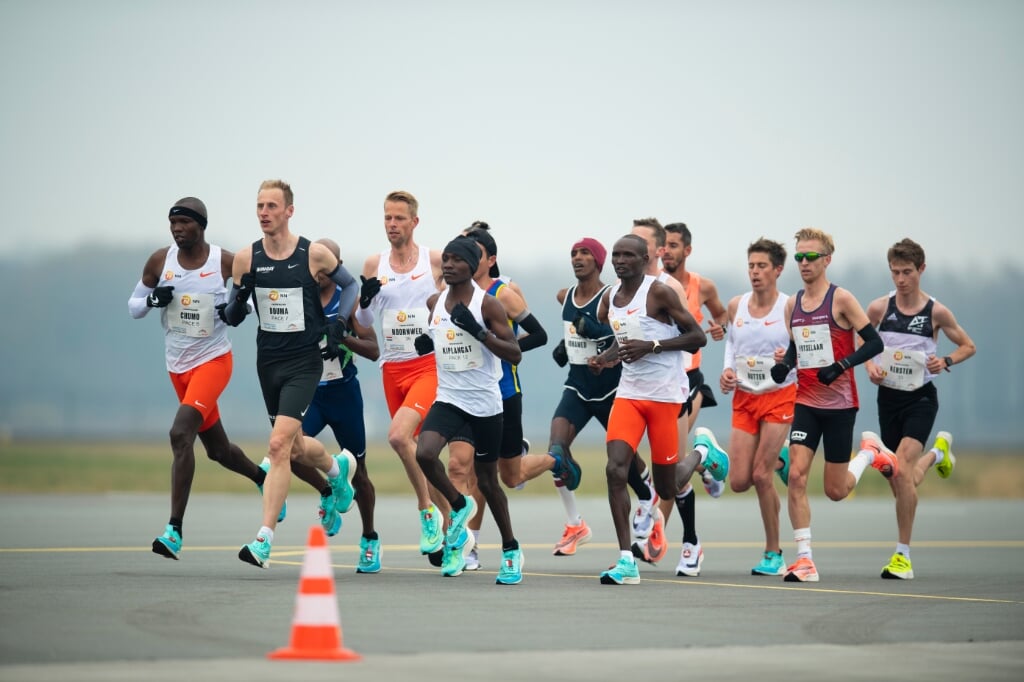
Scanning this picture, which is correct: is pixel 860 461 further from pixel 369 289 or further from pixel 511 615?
pixel 511 615

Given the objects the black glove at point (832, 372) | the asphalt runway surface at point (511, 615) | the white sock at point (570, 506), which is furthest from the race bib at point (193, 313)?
the black glove at point (832, 372)

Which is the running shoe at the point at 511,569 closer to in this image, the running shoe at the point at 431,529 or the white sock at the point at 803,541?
the running shoe at the point at 431,529

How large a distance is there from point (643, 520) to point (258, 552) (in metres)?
3.74

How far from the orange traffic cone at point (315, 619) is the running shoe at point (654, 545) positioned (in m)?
6.45

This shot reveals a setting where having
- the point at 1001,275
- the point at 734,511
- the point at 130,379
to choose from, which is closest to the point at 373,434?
the point at 130,379

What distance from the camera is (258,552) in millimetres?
11727

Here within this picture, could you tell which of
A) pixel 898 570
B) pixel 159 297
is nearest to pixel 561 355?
pixel 898 570

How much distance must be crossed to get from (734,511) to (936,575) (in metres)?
13.4

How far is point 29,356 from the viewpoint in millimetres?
176500

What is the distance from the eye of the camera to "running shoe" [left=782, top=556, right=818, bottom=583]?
43.0ft

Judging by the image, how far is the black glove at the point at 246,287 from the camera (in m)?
12.7

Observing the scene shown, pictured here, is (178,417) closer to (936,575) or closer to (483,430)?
(483,430)

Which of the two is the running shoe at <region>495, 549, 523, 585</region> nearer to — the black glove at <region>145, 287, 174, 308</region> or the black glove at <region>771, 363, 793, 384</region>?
the black glove at <region>771, 363, 793, 384</region>

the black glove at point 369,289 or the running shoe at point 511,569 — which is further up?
the black glove at point 369,289
